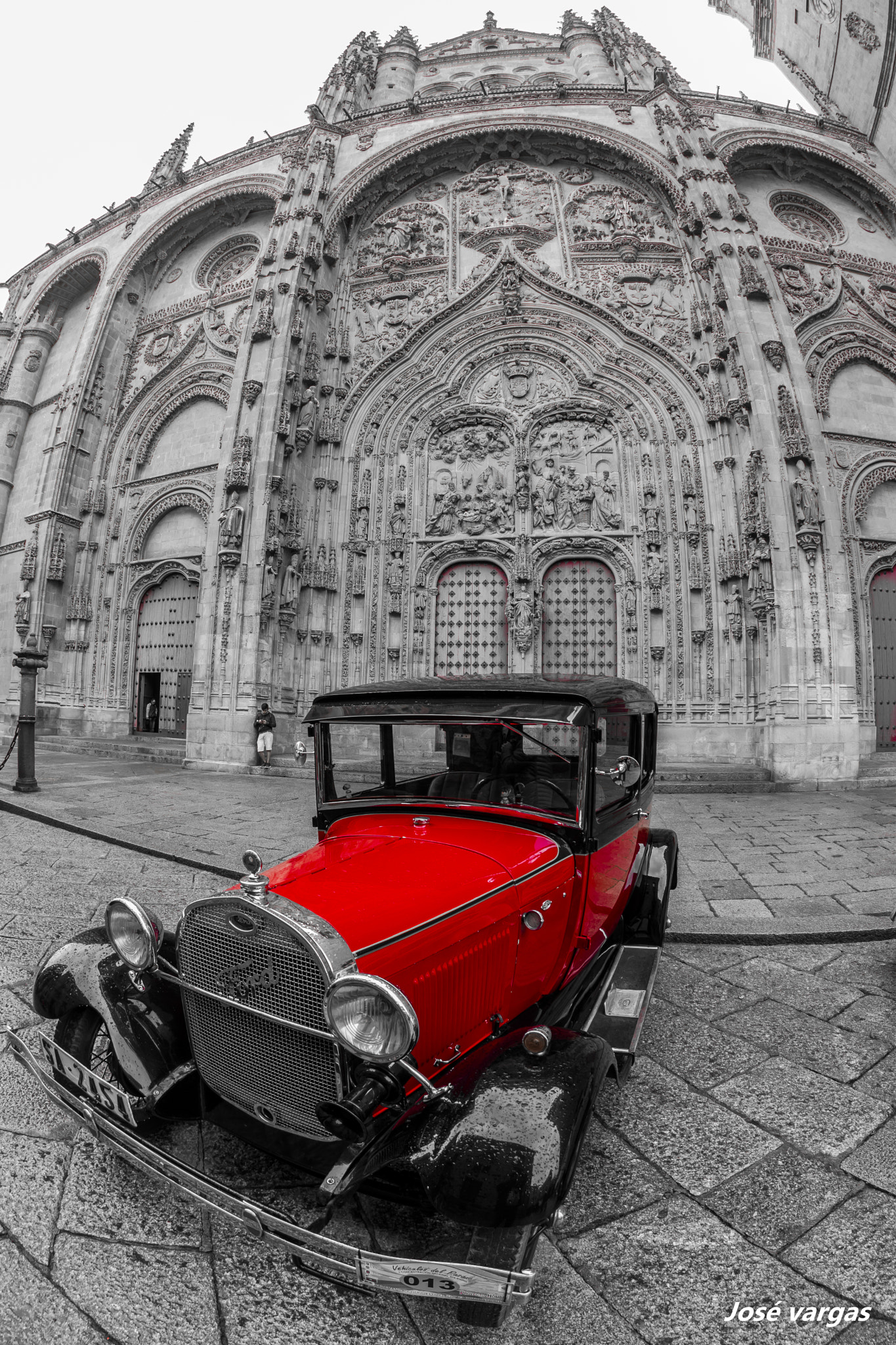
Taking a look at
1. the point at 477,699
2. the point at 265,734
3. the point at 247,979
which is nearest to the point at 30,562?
the point at 265,734

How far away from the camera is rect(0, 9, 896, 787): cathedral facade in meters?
13.2

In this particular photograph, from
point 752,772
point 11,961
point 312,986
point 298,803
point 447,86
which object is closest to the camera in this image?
point 312,986

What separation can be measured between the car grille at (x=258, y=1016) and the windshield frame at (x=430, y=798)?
0.95m

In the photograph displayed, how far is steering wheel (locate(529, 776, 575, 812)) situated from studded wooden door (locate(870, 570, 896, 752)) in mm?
14284

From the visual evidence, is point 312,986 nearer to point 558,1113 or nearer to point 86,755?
point 558,1113

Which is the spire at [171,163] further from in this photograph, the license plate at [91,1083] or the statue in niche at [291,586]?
the license plate at [91,1083]

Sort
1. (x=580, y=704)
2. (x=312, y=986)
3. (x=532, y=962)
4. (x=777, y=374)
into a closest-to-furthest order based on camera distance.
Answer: (x=312, y=986), (x=532, y=962), (x=580, y=704), (x=777, y=374)

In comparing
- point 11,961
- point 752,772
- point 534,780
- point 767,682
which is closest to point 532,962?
point 534,780

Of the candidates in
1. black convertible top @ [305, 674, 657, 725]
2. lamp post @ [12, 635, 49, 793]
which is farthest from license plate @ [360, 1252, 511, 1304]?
lamp post @ [12, 635, 49, 793]

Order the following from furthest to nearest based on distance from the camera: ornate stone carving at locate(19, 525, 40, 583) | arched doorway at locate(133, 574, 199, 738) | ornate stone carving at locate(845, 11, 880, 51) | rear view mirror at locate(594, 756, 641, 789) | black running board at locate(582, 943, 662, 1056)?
1. ornate stone carving at locate(845, 11, 880, 51)
2. ornate stone carving at locate(19, 525, 40, 583)
3. arched doorway at locate(133, 574, 199, 738)
4. rear view mirror at locate(594, 756, 641, 789)
5. black running board at locate(582, 943, 662, 1056)

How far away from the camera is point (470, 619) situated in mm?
14703

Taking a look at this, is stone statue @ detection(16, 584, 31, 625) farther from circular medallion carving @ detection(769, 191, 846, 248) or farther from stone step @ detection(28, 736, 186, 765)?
circular medallion carving @ detection(769, 191, 846, 248)

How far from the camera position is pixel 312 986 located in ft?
5.25

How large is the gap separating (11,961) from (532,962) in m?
2.92
